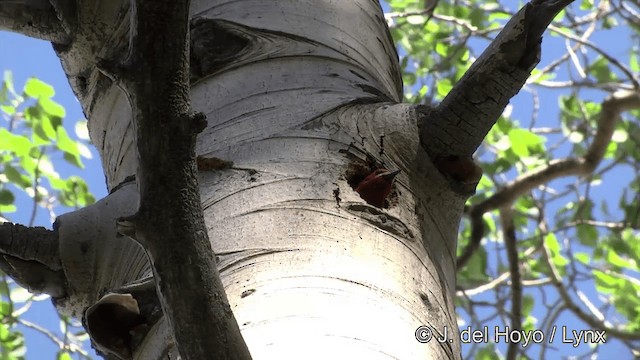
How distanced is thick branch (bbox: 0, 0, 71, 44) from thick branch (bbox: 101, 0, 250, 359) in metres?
0.74

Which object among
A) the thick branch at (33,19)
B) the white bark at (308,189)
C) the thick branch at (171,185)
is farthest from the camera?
the thick branch at (33,19)

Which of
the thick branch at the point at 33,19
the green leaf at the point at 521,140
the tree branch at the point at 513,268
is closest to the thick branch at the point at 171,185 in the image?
the thick branch at the point at 33,19

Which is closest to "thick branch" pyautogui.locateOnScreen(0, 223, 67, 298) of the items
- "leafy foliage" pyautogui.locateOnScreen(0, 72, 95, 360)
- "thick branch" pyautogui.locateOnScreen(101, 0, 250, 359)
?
"thick branch" pyautogui.locateOnScreen(101, 0, 250, 359)

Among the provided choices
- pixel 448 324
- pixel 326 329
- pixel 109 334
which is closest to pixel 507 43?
pixel 448 324

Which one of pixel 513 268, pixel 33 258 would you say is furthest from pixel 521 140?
pixel 33 258

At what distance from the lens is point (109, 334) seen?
0.97 metres

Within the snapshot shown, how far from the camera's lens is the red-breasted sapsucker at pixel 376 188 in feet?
3.35

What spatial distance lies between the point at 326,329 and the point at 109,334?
0.96ft

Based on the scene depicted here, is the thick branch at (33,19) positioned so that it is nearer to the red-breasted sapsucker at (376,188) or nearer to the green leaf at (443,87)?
the red-breasted sapsucker at (376,188)

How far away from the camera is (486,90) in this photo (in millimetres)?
1082

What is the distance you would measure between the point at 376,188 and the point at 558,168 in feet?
7.00

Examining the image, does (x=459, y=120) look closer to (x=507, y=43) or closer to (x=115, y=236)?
(x=507, y=43)

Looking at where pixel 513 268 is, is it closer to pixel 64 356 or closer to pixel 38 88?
pixel 64 356

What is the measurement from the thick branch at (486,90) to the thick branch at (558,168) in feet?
6.10
